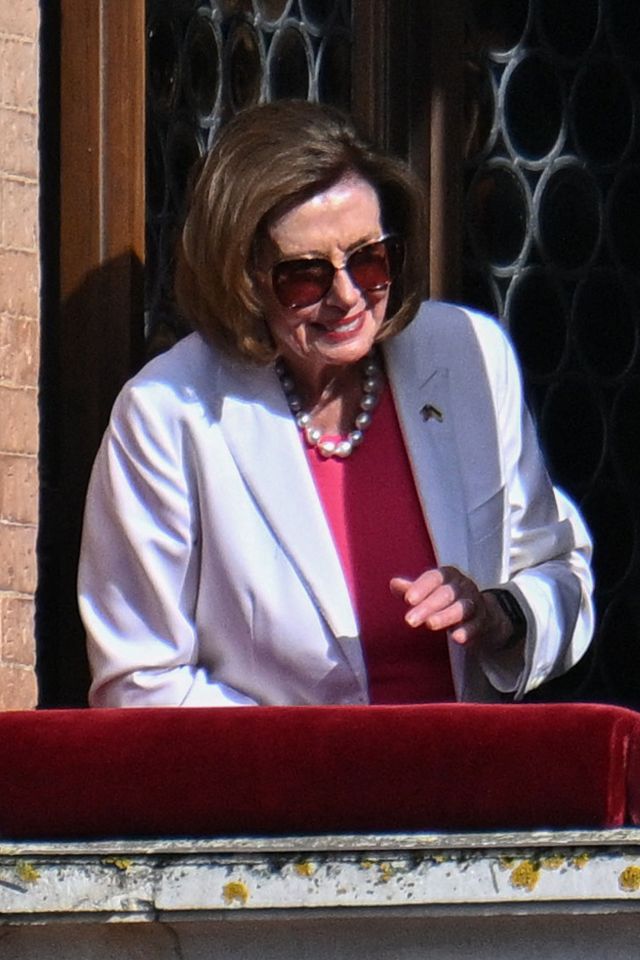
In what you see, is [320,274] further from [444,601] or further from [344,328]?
[444,601]

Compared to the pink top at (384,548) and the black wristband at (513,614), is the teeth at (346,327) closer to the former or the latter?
the pink top at (384,548)

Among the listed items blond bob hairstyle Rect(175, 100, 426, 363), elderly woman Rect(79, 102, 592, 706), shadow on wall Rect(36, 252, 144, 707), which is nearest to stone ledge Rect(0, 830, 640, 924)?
elderly woman Rect(79, 102, 592, 706)

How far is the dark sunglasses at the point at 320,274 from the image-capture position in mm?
3744

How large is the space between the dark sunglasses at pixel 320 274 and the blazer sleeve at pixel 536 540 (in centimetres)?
30

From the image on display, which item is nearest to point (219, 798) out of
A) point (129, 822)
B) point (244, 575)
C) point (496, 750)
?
point (129, 822)

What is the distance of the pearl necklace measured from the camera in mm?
3871

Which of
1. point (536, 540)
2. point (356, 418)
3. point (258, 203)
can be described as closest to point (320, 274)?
point (258, 203)

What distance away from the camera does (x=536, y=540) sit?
3939 mm

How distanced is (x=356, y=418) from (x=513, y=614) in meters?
0.40

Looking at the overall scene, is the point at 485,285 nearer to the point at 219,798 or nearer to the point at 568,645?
the point at 568,645

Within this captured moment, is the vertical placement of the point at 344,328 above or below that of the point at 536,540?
above

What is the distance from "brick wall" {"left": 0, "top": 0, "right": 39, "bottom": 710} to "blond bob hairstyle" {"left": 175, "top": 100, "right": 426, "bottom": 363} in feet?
0.98

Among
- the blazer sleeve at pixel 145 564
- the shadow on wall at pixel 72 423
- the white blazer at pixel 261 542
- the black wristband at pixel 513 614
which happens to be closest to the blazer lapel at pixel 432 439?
the white blazer at pixel 261 542

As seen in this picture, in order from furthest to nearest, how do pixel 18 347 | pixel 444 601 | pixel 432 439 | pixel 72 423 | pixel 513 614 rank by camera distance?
pixel 72 423 < pixel 18 347 < pixel 432 439 < pixel 513 614 < pixel 444 601
